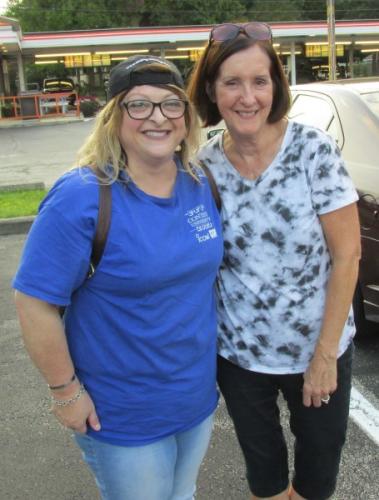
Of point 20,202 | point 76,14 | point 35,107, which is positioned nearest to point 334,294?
point 20,202

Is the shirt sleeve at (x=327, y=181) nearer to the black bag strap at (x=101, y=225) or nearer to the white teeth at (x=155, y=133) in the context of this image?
the white teeth at (x=155, y=133)

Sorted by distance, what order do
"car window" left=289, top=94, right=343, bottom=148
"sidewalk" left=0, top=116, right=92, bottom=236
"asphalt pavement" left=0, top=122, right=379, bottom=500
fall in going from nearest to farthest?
"asphalt pavement" left=0, top=122, right=379, bottom=500, "car window" left=289, top=94, right=343, bottom=148, "sidewalk" left=0, top=116, right=92, bottom=236

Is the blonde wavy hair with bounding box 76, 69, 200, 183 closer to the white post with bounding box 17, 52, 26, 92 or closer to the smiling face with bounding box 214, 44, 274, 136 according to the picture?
the smiling face with bounding box 214, 44, 274, 136

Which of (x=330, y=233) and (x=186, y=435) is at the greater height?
(x=330, y=233)

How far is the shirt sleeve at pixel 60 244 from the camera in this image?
152cm

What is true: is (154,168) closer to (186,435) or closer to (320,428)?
(186,435)

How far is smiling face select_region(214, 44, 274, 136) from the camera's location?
1803 mm

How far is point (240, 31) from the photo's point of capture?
5.93ft

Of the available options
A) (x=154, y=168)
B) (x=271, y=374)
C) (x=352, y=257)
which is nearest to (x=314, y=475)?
(x=271, y=374)

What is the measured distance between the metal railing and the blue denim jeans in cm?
2547

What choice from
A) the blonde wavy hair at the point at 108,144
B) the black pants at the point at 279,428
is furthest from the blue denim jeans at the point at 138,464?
the blonde wavy hair at the point at 108,144

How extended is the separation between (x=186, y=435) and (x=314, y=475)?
0.56m

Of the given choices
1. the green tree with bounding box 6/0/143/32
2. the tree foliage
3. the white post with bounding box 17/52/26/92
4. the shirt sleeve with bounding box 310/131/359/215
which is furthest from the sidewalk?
the tree foliage

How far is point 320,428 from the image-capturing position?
2.03 metres
